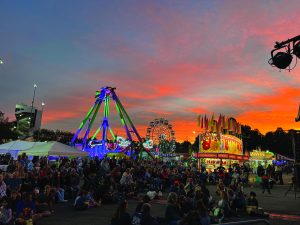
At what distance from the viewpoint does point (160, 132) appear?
6606cm

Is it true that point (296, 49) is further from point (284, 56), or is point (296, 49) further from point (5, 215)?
point (5, 215)

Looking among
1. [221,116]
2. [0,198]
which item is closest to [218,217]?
[0,198]

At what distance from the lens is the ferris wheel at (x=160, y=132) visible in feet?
216

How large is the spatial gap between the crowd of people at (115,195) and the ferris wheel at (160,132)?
4057cm

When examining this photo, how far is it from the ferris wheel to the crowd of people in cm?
4057

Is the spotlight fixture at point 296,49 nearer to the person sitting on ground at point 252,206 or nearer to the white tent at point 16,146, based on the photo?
the person sitting on ground at point 252,206

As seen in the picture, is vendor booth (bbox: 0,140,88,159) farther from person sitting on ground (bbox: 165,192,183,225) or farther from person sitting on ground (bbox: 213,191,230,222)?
person sitting on ground (bbox: 165,192,183,225)

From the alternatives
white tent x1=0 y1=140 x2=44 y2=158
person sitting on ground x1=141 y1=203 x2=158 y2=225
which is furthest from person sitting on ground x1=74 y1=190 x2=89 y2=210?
white tent x1=0 y1=140 x2=44 y2=158

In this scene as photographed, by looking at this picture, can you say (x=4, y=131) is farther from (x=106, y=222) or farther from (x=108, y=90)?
(x=106, y=222)

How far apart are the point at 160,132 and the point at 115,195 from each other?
4902 cm

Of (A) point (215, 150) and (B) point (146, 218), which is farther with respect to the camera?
(A) point (215, 150)

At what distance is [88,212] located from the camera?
45.1 ft

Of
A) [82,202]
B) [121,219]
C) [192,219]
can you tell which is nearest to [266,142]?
[82,202]

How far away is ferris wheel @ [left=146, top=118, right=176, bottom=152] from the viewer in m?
65.9
